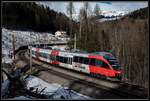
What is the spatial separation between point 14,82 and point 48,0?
9.01m

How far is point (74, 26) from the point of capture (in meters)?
16.6

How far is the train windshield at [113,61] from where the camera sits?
788 inches

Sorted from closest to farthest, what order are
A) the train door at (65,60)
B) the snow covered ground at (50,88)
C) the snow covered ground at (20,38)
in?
the snow covered ground at (20,38), the snow covered ground at (50,88), the train door at (65,60)

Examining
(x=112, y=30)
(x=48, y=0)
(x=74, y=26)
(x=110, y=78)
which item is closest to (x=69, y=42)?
(x=74, y=26)

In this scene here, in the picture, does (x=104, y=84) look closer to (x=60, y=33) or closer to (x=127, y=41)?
(x=127, y=41)

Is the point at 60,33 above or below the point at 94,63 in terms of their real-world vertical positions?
above

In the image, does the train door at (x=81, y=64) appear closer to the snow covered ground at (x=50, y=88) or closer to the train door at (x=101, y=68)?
the train door at (x=101, y=68)

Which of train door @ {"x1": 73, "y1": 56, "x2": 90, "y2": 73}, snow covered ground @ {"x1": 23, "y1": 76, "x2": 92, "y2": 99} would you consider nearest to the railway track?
train door @ {"x1": 73, "y1": 56, "x2": 90, "y2": 73}

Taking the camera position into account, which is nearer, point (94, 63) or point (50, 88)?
point (50, 88)

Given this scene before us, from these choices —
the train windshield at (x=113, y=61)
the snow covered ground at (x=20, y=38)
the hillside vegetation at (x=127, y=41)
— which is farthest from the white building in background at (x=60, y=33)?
the train windshield at (x=113, y=61)

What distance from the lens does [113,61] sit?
20516mm

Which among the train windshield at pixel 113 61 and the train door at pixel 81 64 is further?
the train door at pixel 81 64

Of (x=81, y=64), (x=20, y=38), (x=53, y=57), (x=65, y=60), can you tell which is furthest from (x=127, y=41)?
(x=53, y=57)

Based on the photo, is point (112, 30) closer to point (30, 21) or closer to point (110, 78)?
point (30, 21)
